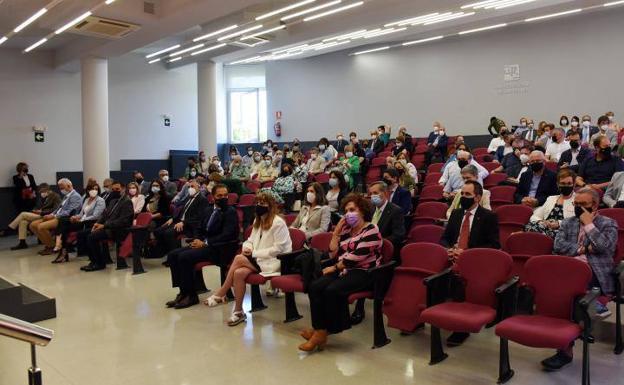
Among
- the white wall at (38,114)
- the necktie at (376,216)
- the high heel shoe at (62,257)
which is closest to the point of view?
the necktie at (376,216)

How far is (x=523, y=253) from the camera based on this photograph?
4172mm

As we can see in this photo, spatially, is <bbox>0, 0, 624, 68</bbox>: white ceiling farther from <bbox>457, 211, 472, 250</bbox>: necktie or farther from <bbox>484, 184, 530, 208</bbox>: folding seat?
<bbox>457, 211, 472, 250</bbox>: necktie

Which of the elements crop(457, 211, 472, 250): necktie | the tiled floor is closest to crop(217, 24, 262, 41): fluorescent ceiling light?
the tiled floor

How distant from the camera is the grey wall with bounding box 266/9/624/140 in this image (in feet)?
37.8

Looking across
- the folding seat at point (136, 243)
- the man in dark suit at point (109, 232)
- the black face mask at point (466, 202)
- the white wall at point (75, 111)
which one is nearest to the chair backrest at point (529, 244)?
the black face mask at point (466, 202)

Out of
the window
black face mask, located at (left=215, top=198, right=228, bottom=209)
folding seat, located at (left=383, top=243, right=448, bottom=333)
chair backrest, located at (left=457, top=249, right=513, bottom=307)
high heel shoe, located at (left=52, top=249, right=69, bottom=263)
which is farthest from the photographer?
the window

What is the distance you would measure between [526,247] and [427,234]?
958 millimetres

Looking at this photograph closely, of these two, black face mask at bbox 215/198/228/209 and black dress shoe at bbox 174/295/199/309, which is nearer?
black dress shoe at bbox 174/295/199/309

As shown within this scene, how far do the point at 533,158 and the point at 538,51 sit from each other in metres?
7.53

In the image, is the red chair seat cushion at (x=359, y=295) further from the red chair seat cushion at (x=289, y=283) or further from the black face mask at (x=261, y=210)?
Answer: the black face mask at (x=261, y=210)

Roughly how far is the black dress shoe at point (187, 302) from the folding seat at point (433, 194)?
355 centimetres

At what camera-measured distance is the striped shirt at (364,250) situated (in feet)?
13.5

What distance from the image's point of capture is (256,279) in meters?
4.76

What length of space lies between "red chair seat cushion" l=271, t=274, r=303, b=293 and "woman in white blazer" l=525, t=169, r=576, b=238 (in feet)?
6.99
